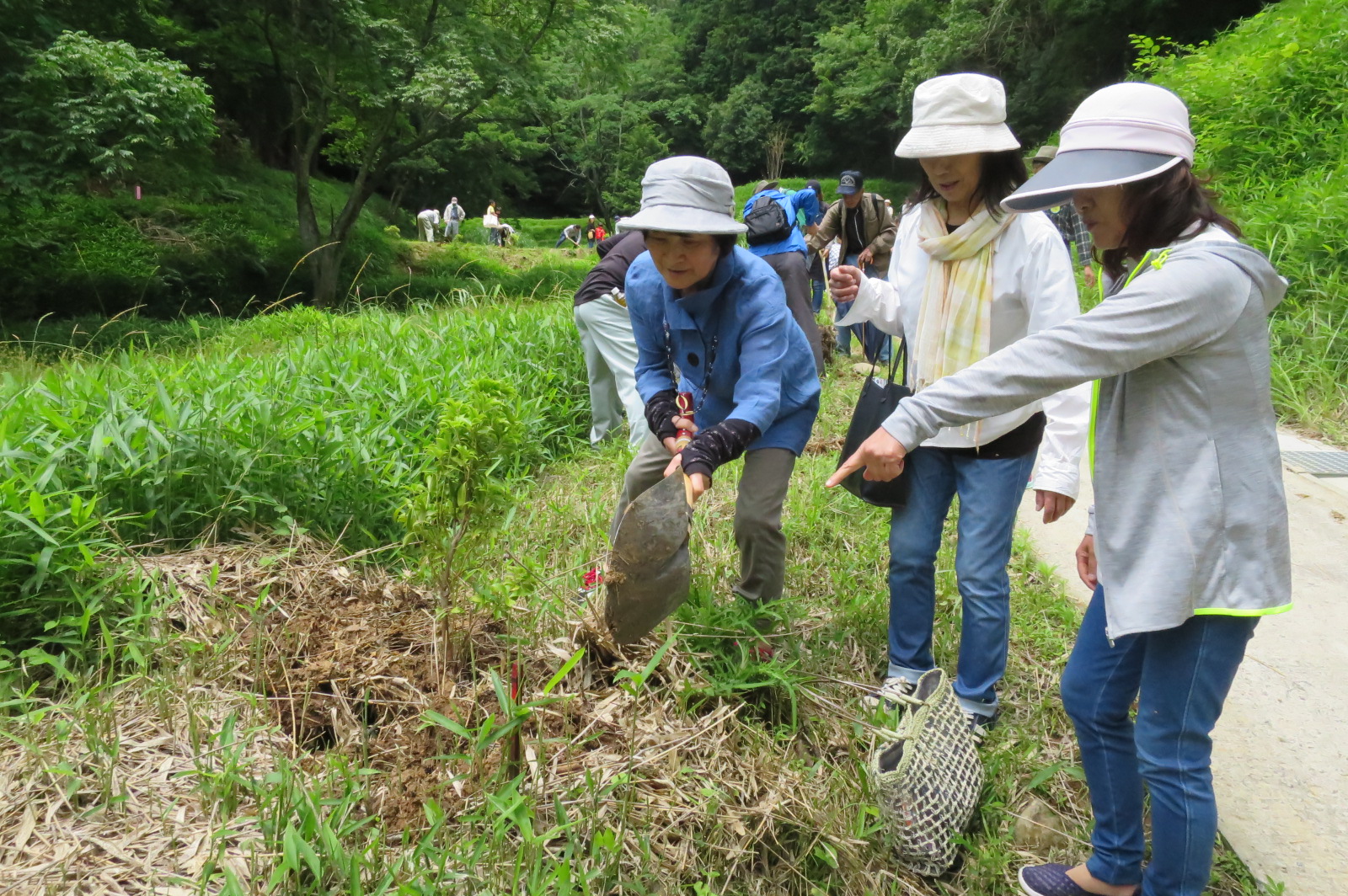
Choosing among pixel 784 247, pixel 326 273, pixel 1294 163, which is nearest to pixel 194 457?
pixel 784 247

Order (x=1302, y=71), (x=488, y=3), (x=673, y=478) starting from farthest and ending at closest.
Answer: (x=488, y=3), (x=1302, y=71), (x=673, y=478)

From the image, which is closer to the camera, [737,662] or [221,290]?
[737,662]

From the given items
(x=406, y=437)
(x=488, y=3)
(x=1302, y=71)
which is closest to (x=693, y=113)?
(x=488, y=3)

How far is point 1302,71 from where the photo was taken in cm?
842

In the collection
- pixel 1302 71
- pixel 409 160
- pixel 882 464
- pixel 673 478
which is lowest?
pixel 409 160

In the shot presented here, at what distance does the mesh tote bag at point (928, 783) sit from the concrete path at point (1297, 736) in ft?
2.41

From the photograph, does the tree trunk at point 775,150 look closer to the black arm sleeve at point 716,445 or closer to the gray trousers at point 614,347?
the gray trousers at point 614,347

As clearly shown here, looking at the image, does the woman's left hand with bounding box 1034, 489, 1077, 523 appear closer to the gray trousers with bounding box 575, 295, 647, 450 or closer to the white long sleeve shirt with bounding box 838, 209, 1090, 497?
the white long sleeve shirt with bounding box 838, 209, 1090, 497

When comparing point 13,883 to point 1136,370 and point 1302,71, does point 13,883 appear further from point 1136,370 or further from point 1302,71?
point 1302,71

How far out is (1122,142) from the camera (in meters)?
1.69

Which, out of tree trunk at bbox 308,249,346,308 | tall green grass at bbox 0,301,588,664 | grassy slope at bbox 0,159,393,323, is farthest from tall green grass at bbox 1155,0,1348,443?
tree trunk at bbox 308,249,346,308

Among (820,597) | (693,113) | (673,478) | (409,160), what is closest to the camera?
(673,478)

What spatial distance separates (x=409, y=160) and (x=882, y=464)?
23291 millimetres

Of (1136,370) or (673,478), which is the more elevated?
(1136,370)
